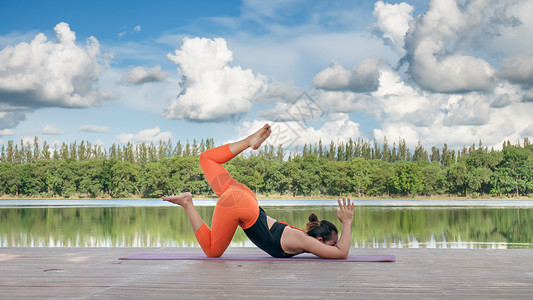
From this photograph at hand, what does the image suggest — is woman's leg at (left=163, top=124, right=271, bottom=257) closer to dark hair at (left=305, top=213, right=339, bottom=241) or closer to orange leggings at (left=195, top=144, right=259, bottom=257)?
orange leggings at (left=195, top=144, right=259, bottom=257)

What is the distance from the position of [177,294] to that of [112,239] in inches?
503

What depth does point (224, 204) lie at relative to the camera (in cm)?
462

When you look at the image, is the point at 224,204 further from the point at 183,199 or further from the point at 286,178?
the point at 286,178

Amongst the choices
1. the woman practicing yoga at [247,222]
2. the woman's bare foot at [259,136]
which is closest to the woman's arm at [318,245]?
the woman practicing yoga at [247,222]

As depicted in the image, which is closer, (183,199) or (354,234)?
(183,199)

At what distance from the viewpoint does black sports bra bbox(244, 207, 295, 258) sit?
15.5 feet

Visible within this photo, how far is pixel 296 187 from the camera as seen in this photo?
6122 cm

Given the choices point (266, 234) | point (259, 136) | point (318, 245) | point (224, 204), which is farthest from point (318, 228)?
point (259, 136)

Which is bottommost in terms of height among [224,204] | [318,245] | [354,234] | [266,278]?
[354,234]

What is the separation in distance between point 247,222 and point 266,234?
24 cm

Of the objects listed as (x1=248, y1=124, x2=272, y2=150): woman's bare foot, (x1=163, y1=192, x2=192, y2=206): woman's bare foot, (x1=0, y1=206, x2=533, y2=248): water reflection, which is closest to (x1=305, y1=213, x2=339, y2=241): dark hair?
(x1=248, y1=124, x2=272, y2=150): woman's bare foot

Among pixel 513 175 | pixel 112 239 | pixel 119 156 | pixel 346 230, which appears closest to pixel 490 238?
pixel 112 239

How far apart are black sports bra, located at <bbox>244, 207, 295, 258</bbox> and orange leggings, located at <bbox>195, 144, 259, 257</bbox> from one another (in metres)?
0.07

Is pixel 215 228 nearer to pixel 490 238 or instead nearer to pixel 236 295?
pixel 236 295
